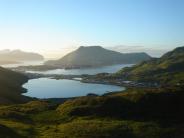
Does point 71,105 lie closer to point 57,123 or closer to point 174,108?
point 57,123

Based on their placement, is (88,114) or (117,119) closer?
(117,119)

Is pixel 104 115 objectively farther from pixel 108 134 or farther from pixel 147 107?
pixel 108 134

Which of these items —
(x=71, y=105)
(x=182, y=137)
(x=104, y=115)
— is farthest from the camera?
(x=71, y=105)

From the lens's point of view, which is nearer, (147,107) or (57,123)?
(57,123)

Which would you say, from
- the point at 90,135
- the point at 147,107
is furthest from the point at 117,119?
the point at 90,135

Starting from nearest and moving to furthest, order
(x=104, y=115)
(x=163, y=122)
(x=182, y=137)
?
(x=182, y=137), (x=163, y=122), (x=104, y=115)

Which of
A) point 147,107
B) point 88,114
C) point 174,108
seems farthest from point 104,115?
point 174,108
